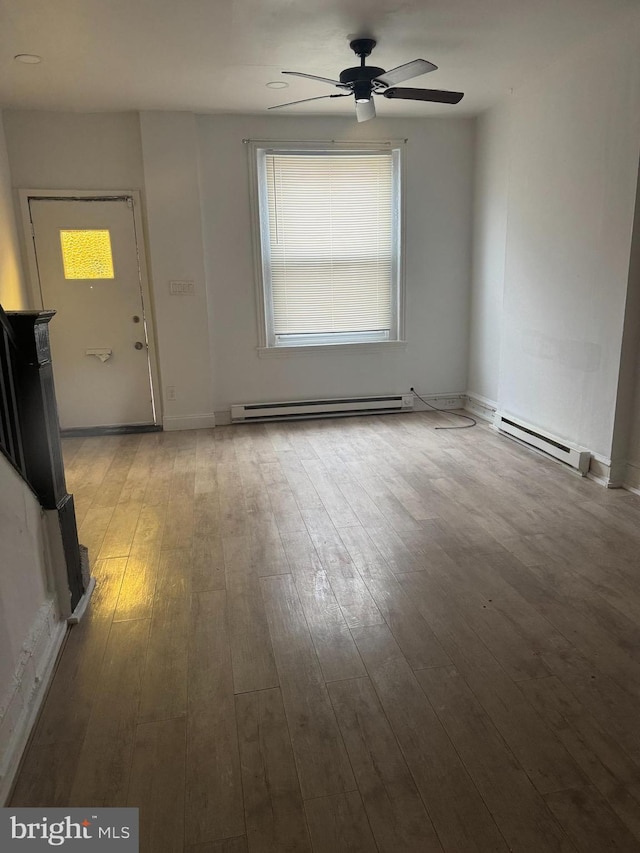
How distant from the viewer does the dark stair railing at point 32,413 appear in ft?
6.87

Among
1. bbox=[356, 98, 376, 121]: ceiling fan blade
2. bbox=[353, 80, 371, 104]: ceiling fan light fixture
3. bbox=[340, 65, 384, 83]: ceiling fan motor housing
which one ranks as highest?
bbox=[340, 65, 384, 83]: ceiling fan motor housing

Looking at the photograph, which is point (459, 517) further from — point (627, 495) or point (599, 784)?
point (599, 784)

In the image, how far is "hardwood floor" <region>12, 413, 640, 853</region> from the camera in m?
1.56

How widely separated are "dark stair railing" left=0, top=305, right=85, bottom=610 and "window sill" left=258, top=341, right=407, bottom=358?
11.2ft

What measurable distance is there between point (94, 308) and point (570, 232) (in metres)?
4.02

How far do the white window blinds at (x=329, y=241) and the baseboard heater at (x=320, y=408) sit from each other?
667 mm

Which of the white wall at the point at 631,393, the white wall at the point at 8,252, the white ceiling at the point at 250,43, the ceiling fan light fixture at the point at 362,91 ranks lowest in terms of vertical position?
the white wall at the point at 631,393

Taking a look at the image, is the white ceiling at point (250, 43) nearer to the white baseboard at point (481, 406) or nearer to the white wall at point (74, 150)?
the white wall at point (74, 150)

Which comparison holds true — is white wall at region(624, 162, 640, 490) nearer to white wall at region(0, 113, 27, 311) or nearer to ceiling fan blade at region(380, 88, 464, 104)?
ceiling fan blade at region(380, 88, 464, 104)

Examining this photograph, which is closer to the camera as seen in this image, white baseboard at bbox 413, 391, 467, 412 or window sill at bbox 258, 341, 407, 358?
window sill at bbox 258, 341, 407, 358

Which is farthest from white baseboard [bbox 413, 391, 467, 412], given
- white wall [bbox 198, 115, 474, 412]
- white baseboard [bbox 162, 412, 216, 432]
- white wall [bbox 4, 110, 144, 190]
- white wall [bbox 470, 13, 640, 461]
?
white wall [bbox 4, 110, 144, 190]

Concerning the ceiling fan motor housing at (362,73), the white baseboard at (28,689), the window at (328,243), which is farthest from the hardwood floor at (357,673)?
the ceiling fan motor housing at (362,73)

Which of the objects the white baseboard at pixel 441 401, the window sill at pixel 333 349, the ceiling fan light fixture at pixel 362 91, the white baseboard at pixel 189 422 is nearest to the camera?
the ceiling fan light fixture at pixel 362 91

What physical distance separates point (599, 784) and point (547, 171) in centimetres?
408
